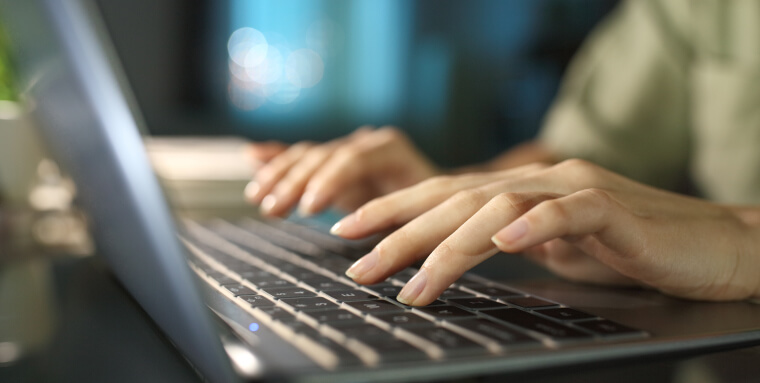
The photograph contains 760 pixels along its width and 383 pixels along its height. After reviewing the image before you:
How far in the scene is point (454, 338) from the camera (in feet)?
0.79

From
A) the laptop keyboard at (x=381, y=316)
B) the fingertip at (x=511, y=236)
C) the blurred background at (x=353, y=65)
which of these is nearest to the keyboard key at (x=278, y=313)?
the laptop keyboard at (x=381, y=316)

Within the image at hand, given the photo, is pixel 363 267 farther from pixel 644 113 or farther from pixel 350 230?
pixel 644 113

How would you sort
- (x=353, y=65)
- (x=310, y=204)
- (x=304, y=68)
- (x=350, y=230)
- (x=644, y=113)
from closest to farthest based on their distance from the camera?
(x=350, y=230) < (x=310, y=204) < (x=644, y=113) < (x=304, y=68) < (x=353, y=65)

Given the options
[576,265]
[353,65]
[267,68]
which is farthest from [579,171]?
[353,65]

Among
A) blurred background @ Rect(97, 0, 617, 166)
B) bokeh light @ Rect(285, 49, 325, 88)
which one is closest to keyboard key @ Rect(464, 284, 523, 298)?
blurred background @ Rect(97, 0, 617, 166)

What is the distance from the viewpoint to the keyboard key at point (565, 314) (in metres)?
0.29

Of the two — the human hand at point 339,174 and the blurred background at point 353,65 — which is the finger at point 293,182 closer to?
the human hand at point 339,174

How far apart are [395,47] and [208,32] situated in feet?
3.22

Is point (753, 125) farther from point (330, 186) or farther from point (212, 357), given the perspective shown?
point (212, 357)

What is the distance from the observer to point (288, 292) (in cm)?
32

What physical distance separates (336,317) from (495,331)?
0.07 metres

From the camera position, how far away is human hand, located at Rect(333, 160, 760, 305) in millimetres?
317

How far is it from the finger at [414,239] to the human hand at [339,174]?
0.27m

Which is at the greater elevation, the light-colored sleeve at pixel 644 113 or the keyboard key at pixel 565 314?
the light-colored sleeve at pixel 644 113
